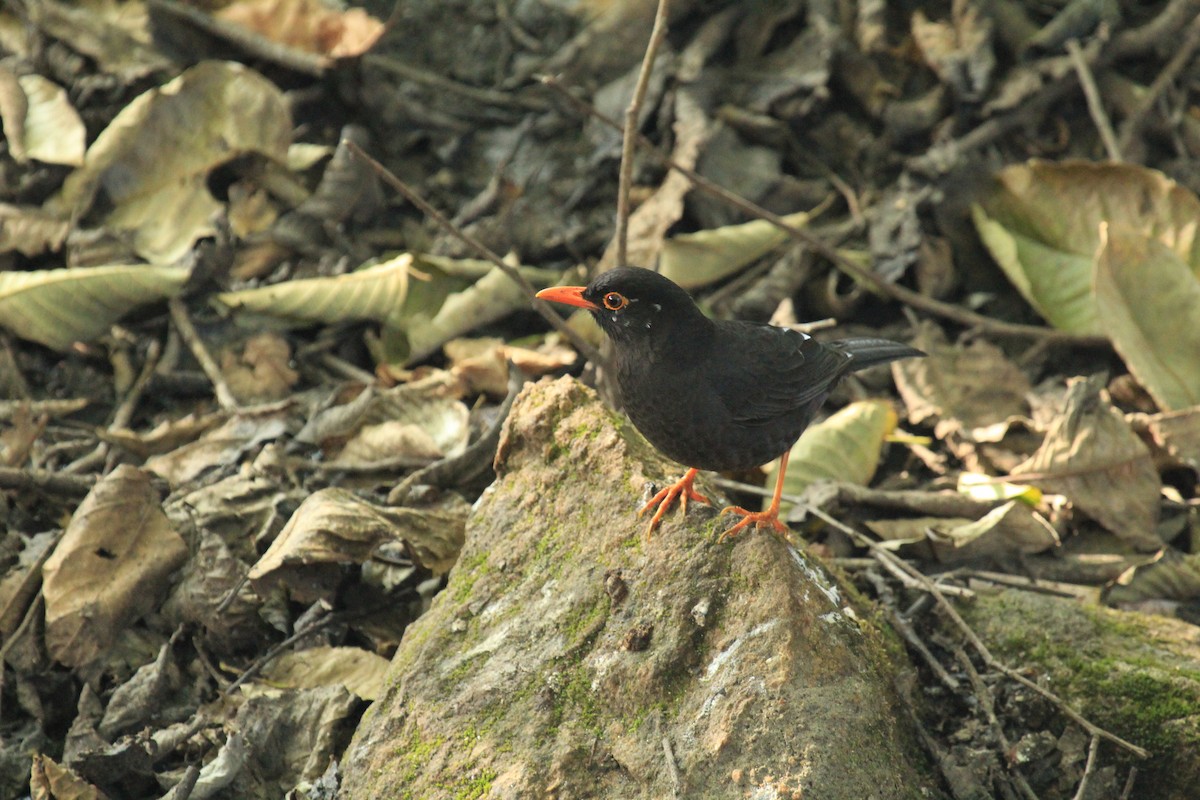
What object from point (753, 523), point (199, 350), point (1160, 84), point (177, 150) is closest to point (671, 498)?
point (753, 523)

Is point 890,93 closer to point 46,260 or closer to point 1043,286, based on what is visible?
point 1043,286

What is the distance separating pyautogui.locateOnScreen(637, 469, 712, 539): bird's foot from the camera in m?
3.40

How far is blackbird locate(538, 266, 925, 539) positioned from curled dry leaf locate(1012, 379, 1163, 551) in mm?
1159

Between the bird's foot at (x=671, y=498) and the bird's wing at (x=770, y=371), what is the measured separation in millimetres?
316

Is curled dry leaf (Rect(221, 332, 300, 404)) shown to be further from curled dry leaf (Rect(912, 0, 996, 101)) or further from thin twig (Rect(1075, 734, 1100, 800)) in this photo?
curled dry leaf (Rect(912, 0, 996, 101))

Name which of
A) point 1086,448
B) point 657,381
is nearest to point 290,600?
point 657,381

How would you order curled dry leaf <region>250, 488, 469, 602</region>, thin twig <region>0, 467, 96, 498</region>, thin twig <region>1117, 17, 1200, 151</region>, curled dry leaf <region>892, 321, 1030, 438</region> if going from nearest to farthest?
curled dry leaf <region>250, 488, 469, 602</region>, thin twig <region>0, 467, 96, 498</region>, curled dry leaf <region>892, 321, 1030, 438</region>, thin twig <region>1117, 17, 1200, 151</region>

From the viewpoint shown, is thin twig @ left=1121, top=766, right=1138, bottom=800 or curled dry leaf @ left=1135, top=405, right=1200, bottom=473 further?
curled dry leaf @ left=1135, top=405, right=1200, bottom=473

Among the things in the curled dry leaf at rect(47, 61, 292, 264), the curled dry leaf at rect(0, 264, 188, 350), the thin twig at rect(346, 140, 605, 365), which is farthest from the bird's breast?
the curled dry leaf at rect(47, 61, 292, 264)

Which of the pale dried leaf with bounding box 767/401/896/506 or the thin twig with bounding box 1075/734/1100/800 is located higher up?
the thin twig with bounding box 1075/734/1100/800

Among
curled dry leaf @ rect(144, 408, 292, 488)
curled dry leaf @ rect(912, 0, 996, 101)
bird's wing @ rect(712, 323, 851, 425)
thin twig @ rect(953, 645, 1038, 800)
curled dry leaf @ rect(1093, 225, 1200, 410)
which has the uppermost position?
curled dry leaf @ rect(912, 0, 996, 101)

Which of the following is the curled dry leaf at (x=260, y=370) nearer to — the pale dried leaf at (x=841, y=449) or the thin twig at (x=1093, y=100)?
the pale dried leaf at (x=841, y=449)

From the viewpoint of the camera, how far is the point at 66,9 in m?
6.54

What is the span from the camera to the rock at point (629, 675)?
2.84 m
